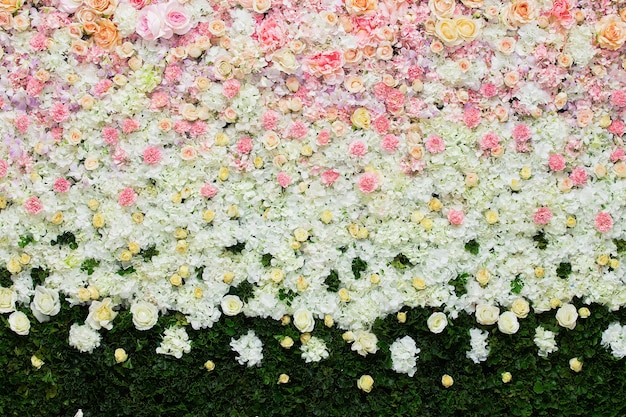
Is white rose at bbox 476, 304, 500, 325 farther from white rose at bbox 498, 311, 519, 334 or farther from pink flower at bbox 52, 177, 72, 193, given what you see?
pink flower at bbox 52, 177, 72, 193

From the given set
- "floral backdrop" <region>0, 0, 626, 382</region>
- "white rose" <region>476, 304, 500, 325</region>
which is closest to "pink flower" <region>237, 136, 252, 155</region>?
"floral backdrop" <region>0, 0, 626, 382</region>

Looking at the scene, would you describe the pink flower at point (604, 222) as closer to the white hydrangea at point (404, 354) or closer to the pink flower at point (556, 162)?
the pink flower at point (556, 162)

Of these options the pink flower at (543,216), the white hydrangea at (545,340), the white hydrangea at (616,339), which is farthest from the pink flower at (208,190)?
the white hydrangea at (616,339)

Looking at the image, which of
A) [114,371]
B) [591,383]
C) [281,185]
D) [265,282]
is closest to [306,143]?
[281,185]

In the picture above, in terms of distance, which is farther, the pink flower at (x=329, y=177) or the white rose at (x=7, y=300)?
the white rose at (x=7, y=300)

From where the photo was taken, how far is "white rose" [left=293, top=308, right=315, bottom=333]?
2.93 meters

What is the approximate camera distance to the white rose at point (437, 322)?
9.58 feet

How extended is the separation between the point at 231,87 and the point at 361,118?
532mm

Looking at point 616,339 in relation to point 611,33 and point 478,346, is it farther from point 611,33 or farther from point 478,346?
point 611,33

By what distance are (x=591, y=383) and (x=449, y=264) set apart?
0.80m

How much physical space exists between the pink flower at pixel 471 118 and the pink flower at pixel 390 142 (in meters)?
0.29

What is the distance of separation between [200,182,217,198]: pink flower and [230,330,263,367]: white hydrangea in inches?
23.4

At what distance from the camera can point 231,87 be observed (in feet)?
9.37

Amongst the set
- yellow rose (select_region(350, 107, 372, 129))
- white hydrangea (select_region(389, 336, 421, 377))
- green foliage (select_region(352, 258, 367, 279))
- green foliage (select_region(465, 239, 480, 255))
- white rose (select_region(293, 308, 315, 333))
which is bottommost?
white hydrangea (select_region(389, 336, 421, 377))
